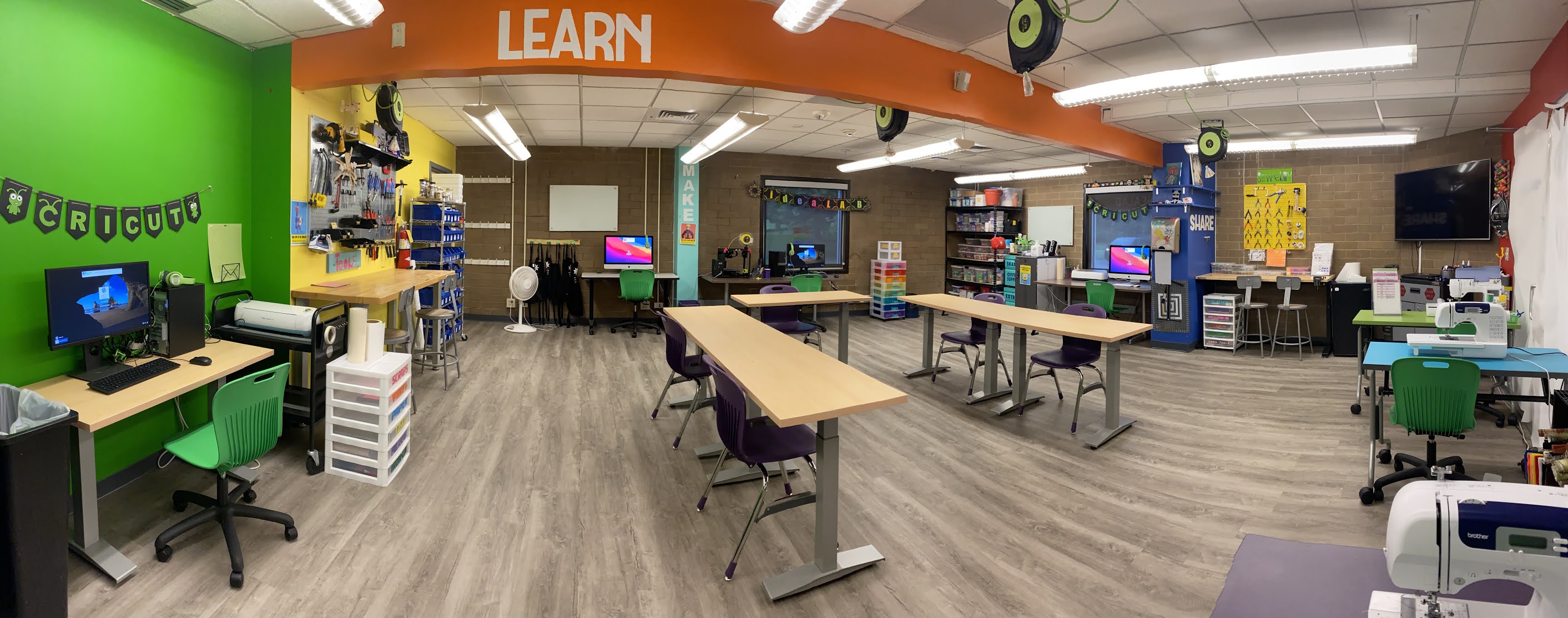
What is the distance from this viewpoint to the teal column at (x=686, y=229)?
29.7 ft

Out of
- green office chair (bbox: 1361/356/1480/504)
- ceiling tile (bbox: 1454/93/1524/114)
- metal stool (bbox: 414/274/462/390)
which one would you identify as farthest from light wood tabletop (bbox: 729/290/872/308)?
ceiling tile (bbox: 1454/93/1524/114)

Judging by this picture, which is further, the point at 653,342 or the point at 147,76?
the point at 653,342

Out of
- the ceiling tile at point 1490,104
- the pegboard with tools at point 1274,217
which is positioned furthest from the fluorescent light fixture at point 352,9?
the pegboard with tools at point 1274,217

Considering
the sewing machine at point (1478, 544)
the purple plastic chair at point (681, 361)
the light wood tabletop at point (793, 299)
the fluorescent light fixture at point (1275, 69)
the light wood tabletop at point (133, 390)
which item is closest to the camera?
the sewing machine at point (1478, 544)

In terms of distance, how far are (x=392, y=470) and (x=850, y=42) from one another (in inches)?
147

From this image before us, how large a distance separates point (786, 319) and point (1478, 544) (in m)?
5.21

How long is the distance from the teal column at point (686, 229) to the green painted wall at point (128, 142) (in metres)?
5.34

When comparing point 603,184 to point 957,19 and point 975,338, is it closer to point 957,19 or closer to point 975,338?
point 975,338

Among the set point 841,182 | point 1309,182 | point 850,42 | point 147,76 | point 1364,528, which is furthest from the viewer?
point 841,182

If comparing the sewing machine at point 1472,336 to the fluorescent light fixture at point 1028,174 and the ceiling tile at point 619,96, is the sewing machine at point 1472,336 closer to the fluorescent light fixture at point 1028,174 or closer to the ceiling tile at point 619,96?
the fluorescent light fixture at point 1028,174

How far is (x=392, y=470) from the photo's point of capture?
3498 mm

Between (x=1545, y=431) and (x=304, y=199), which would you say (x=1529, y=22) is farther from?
(x=304, y=199)

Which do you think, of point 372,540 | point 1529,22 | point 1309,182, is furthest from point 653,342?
point 1309,182

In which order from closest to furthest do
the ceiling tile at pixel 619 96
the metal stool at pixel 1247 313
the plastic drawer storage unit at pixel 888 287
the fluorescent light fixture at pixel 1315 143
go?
the ceiling tile at pixel 619 96 → the fluorescent light fixture at pixel 1315 143 → the metal stool at pixel 1247 313 → the plastic drawer storage unit at pixel 888 287
